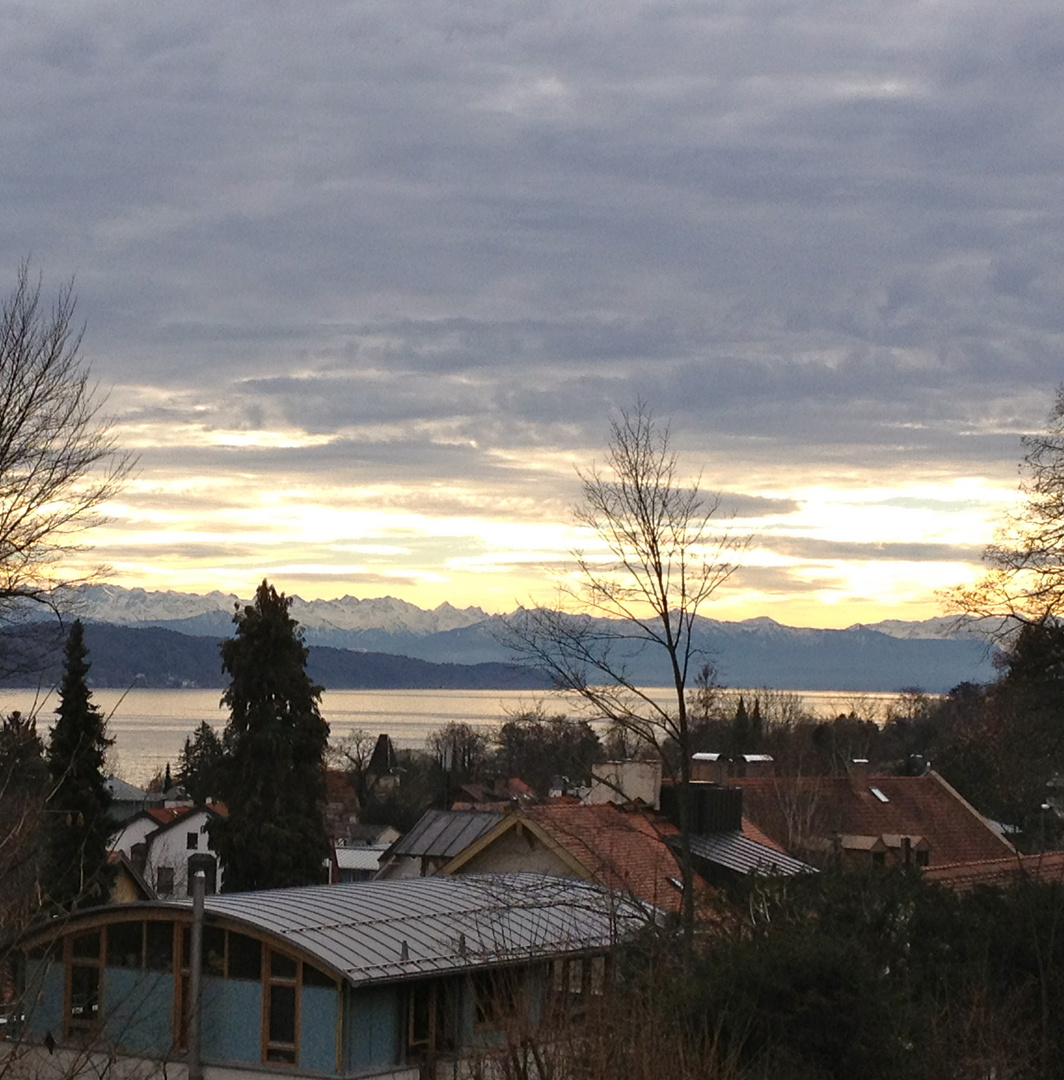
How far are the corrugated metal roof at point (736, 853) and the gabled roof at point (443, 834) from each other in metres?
7.64

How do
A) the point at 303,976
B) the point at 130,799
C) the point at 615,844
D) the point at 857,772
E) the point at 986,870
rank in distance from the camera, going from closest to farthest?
the point at 303,976 → the point at 986,870 → the point at 615,844 → the point at 857,772 → the point at 130,799

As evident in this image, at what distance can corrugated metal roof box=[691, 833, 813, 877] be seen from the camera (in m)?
34.7

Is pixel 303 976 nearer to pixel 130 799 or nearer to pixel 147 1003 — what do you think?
pixel 147 1003

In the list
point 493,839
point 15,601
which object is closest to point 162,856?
point 493,839

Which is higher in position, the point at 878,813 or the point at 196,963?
the point at 878,813

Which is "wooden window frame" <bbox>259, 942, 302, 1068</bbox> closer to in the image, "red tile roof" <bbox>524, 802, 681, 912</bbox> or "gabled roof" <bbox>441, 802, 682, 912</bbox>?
"red tile roof" <bbox>524, 802, 681, 912</bbox>

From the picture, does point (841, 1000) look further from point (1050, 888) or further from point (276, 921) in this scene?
point (276, 921)

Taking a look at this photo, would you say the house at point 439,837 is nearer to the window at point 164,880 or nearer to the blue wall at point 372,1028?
the blue wall at point 372,1028

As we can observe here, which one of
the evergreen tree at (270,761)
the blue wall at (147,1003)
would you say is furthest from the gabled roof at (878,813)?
the blue wall at (147,1003)

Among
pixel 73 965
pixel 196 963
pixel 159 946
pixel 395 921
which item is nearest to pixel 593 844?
pixel 395 921

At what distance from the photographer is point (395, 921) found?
91.9 ft

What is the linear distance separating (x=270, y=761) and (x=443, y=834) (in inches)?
288

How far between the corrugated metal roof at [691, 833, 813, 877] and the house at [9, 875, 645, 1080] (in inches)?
247

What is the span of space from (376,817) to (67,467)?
88591 millimetres
